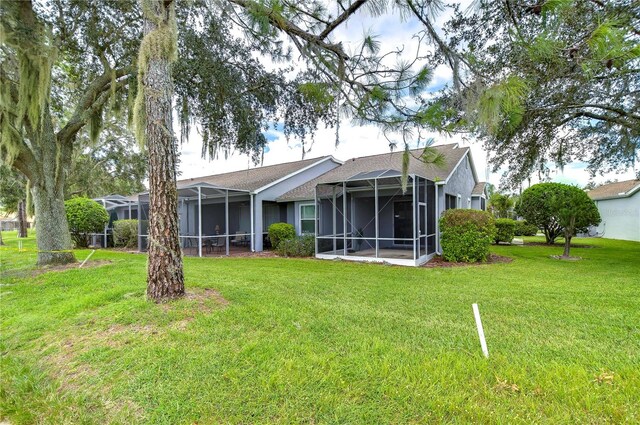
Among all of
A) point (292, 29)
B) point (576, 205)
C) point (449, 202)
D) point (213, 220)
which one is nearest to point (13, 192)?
point (213, 220)

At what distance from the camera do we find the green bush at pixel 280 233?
42.8ft

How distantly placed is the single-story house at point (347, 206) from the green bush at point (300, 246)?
1.13 feet

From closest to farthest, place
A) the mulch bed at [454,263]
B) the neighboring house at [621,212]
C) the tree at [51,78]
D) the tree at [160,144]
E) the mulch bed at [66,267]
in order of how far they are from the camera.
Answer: the tree at [160,144] < the tree at [51,78] < the mulch bed at [66,267] < the mulch bed at [454,263] < the neighboring house at [621,212]

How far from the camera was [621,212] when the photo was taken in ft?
65.8

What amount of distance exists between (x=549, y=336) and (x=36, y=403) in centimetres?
538

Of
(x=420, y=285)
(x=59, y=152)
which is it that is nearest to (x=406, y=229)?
(x=420, y=285)

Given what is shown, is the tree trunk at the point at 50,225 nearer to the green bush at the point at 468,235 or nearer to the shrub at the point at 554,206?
the green bush at the point at 468,235

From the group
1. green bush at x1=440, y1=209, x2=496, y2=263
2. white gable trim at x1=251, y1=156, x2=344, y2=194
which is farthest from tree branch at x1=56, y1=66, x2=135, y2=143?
green bush at x1=440, y1=209, x2=496, y2=263

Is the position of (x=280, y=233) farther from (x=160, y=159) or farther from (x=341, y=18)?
(x=341, y=18)

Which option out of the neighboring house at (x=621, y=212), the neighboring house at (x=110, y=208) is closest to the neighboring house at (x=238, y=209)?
the neighboring house at (x=110, y=208)

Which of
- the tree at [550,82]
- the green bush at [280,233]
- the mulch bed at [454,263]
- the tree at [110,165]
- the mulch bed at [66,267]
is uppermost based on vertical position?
the tree at [110,165]

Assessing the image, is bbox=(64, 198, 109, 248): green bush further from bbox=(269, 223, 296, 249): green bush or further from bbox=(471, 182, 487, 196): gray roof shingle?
bbox=(471, 182, 487, 196): gray roof shingle

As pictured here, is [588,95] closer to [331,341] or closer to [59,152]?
[331,341]

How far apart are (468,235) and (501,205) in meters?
16.3
